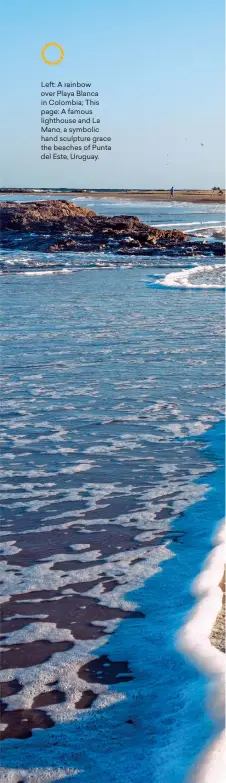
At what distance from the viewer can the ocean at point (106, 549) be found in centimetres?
290

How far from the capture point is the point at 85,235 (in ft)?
106

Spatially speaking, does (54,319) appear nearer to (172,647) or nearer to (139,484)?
(139,484)

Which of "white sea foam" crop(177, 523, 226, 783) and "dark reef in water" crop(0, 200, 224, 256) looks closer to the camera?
"white sea foam" crop(177, 523, 226, 783)

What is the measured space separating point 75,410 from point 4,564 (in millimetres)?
2916

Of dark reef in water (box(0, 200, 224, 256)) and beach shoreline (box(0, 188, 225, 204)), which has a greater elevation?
beach shoreline (box(0, 188, 225, 204))

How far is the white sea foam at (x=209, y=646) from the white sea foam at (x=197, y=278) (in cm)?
1361

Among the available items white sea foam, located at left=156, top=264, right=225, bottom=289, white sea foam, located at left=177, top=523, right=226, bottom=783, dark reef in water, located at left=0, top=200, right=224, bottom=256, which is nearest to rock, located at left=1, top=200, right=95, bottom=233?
dark reef in water, located at left=0, top=200, right=224, bottom=256

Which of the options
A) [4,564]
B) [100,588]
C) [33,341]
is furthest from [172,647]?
[33,341]

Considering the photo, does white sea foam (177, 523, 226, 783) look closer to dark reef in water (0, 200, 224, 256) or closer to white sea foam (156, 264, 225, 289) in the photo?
white sea foam (156, 264, 225, 289)

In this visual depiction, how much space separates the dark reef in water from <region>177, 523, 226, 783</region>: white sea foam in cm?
2303

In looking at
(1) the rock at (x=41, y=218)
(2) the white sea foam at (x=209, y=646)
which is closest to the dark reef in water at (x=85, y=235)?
(1) the rock at (x=41, y=218)

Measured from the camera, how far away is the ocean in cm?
290

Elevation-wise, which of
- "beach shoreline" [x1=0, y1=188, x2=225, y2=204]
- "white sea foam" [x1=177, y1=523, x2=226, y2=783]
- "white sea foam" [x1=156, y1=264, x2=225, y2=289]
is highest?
"beach shoreline" [x1=0, y1=188, x2=225, y2=204]

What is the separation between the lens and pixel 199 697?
3072mm
